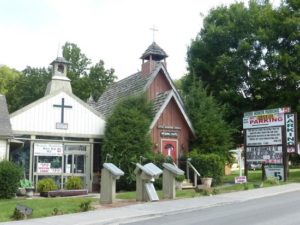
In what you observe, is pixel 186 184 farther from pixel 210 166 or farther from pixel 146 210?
pixel 146 210

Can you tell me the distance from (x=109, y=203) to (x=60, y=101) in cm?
969

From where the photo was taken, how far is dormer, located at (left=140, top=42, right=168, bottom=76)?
3048cm

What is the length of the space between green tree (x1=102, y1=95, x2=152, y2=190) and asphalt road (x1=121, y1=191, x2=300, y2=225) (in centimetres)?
891

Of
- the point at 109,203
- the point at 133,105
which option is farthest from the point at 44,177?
the point at 109,203

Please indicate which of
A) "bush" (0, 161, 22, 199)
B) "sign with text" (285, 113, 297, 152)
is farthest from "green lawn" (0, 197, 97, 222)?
"sign with text" (285, 113, 297, 152)

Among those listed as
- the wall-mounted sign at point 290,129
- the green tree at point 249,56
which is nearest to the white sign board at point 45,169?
the wall-mounted sign at point 290,129

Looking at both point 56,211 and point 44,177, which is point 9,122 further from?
point 56,211

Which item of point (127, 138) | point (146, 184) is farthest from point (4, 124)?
point (146, 184)

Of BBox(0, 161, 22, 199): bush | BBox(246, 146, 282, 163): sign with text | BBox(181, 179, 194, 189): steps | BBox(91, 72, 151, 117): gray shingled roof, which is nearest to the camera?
BBox(0, 161, 22, 199): bush

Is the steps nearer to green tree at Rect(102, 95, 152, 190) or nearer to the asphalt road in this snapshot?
green tree at Rect(102, 95, 152, 190)

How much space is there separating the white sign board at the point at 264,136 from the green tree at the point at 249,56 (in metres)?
4.89

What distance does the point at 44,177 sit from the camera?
24188 millimetres

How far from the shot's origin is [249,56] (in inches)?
1282

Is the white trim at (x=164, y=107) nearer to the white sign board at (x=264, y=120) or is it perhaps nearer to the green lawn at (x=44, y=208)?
the white sign board at (x=264, y=120)
